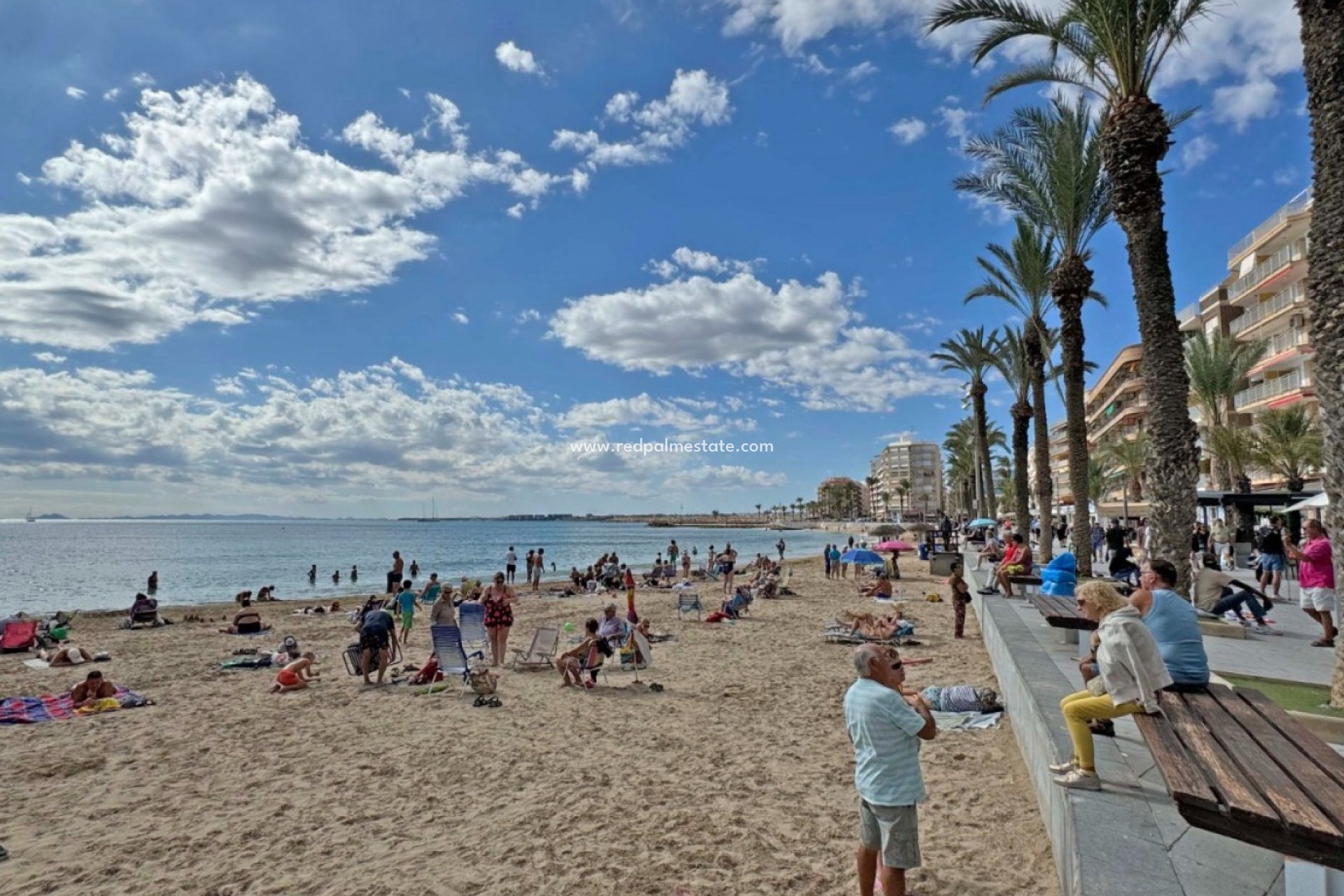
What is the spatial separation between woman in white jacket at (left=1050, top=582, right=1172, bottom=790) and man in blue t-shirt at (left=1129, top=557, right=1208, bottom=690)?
1.55 ft

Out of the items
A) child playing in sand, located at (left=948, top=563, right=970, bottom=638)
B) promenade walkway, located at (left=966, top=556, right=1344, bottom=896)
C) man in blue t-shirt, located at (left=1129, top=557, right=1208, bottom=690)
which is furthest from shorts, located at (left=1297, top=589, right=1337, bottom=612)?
man in blue t-shirt, located at (left=1129, top=557, right=1208, bottom=690)

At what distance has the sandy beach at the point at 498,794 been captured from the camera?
4.62m

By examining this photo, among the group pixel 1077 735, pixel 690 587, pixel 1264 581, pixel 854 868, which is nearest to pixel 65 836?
pixel 854 868

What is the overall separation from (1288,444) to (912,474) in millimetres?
147306

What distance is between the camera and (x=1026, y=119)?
1608 centimetres

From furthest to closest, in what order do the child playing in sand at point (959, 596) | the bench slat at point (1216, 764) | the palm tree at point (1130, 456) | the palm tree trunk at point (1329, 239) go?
1. the palm tree at point (1130, 456)
2. the child playing in sand at point (959, 596)
3. the palm tree trunk at point (1329, 239)
4. the bench slat at point (1216, 764)

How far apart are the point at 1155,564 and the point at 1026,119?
15.0 m

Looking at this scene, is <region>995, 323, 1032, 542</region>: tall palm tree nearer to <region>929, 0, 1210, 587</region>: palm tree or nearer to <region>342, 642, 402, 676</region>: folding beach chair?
<region>929, 0, 1210, 587</region>: palm tree

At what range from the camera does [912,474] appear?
560ft

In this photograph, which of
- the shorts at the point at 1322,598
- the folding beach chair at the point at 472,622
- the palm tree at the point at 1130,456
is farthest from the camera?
the palm tree at the point at 1130,456

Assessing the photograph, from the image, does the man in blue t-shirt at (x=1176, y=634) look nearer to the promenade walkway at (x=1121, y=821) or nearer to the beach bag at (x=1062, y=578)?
the promenade walkway at (x=1121, y=821)

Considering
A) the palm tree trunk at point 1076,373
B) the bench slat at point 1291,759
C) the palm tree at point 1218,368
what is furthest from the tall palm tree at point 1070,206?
the palm tree at point 1218,368

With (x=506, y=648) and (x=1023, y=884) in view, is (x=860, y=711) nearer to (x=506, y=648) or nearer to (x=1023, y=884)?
(x=1023, y=884)

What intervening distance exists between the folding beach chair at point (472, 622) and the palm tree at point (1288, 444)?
30.0 metres
